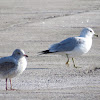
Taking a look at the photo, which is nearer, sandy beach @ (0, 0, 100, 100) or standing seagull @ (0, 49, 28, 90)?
sandy beach @ (0, 0, 100, 100)

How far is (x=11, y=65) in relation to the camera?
9.41 meters

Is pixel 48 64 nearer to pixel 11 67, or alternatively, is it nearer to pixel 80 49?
pixel 80 49

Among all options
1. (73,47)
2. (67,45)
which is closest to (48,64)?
(67,45)

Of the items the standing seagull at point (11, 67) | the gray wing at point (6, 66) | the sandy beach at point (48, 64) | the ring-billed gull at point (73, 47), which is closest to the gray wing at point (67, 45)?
the ring-billed gull at point (73, 47)

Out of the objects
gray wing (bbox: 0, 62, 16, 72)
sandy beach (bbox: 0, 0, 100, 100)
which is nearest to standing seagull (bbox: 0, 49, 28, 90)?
gray wing (bbox: 0, 62, 16, 72)

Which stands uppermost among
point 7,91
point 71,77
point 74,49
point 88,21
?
point 88,21

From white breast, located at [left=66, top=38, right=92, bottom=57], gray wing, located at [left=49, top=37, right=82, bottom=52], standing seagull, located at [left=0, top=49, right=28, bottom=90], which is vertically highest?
gray wing, located at [left=49, top=37, right=82, bottom=52]

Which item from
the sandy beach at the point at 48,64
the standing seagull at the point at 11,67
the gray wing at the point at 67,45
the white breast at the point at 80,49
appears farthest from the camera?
the gray wing at the point at 67,45

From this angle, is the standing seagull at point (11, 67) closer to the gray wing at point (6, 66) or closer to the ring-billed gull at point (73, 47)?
the gray wing at point (6, 66)

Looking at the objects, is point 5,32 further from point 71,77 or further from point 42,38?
point 71,77

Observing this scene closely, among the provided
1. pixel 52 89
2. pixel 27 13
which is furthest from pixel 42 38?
pixel 27 13

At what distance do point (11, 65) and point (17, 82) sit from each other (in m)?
1.07

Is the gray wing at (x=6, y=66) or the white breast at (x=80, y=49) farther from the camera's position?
the white breast at (x=80, y=49)

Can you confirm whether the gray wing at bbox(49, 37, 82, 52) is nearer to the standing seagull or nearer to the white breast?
the white breast
